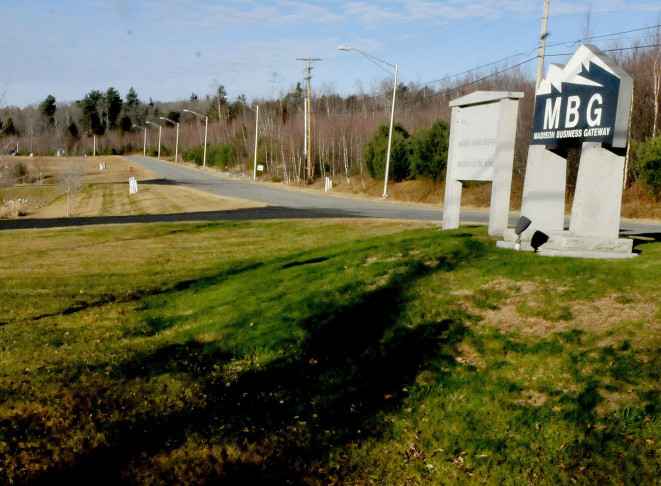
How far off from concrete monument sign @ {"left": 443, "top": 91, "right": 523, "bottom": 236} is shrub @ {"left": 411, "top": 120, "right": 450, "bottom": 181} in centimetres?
2695

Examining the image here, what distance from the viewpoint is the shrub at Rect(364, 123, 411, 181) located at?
147ft

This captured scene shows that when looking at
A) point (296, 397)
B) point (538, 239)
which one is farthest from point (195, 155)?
point (296, 397)

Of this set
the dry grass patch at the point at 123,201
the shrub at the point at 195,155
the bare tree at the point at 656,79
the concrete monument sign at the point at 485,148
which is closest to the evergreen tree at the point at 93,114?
the shrub at the point at 195,155

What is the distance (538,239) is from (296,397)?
542 centimetres

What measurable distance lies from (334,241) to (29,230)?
41.1ft

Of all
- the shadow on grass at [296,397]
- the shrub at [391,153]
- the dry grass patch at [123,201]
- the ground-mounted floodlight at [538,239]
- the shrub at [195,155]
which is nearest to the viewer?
the shadow on grass at [296,397]

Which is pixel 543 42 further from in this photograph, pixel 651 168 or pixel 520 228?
pixel 520 228

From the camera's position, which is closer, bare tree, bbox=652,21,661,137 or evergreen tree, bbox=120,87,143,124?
bare tree, bbox=652,21,661,137

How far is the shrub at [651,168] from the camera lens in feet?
95.1

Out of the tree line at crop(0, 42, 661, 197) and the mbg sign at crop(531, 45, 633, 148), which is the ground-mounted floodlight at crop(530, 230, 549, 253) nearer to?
the mbg sign at crop(531, 45, 633, 148)

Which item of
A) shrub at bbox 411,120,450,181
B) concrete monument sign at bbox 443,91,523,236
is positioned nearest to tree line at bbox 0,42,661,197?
shrub at bbox 411,120,450,181

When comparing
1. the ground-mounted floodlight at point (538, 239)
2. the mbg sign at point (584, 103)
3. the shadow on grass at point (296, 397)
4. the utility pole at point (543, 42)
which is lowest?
the shadow on grass at point (296, 397)

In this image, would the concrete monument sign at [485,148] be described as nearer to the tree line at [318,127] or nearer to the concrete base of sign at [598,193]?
the concrete base of sign at [598,193]

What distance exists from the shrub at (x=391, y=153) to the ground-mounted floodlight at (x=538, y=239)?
34.5 meters
